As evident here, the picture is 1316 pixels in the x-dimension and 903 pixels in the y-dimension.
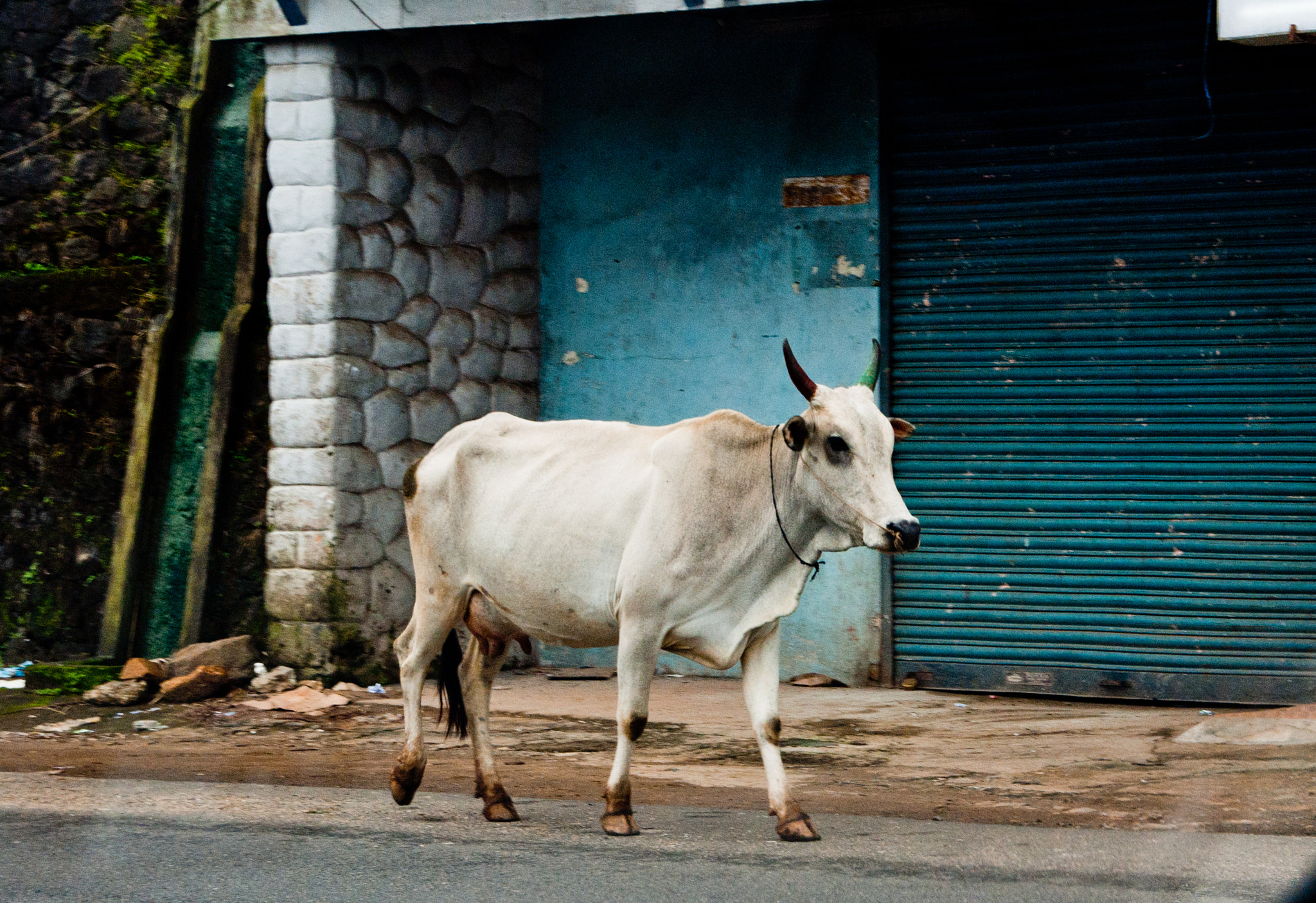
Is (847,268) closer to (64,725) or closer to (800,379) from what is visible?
(800,379)

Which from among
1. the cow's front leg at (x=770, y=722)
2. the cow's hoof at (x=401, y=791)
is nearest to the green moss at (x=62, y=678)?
the cow's hoof at (x=401, y=791)

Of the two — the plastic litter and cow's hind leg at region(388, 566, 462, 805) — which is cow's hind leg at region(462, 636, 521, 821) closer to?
cow's hind leg at region(388, 566, 462, 805)

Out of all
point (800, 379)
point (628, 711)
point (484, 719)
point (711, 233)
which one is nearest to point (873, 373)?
point (800, 379)

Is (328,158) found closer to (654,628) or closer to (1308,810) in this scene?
(654,628)

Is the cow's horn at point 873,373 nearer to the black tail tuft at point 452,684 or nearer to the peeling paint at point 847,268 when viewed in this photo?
the black tail tuft at point 452,684

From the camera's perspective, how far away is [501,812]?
5262mm

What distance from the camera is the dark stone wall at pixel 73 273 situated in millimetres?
8766

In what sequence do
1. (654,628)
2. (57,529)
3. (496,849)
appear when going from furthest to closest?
(57,529)
(654,628)
(496,849)

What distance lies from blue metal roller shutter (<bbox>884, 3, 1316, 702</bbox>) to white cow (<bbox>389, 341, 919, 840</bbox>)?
3.12 meters

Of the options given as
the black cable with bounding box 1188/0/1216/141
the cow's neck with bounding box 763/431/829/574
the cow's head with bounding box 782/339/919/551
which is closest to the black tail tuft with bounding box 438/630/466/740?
the cow's neck with bounding box 763/431/829/574

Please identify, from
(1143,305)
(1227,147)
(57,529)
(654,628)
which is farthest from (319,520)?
(1227,147)

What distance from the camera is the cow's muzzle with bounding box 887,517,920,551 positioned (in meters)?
4.73

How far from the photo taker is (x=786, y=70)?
889cm

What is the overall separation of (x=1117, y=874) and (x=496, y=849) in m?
2.03
